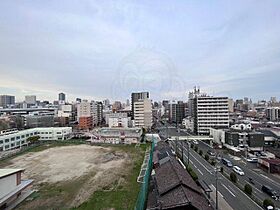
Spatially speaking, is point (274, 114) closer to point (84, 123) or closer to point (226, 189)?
point (84, 123)

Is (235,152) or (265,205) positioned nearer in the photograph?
(265,205)

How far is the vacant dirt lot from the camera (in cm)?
1288

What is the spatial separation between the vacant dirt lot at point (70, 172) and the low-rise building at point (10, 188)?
29.0 inches

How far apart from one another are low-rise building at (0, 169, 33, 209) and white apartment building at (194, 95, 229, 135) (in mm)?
29994

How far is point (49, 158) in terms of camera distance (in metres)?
23.8

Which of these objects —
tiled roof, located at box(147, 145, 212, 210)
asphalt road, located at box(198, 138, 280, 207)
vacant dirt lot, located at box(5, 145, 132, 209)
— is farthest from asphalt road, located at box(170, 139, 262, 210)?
vacant dirt lot, located at box(5, 145, 132, 209)

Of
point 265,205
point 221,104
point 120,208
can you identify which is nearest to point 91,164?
point 120,208

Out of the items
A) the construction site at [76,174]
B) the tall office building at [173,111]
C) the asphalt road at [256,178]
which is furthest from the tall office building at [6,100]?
the asphalt road at [256,178]

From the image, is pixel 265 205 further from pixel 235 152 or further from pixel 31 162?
pixel 31 162

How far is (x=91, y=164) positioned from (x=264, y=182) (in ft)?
43.8

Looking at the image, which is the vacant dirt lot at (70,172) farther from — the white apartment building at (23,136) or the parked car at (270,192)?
the parked car at (270,192)

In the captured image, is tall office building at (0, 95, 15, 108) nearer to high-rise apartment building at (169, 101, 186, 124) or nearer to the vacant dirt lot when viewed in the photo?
high-rise apartment building at (169, 101, 186, 124)

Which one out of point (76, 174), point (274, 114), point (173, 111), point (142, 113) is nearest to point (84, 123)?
point (142, 113)

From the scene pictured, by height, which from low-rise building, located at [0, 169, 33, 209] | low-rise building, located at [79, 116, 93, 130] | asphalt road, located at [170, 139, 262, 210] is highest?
low-rise building, located at [79, 116, 93, 130]
